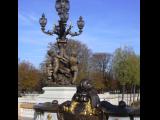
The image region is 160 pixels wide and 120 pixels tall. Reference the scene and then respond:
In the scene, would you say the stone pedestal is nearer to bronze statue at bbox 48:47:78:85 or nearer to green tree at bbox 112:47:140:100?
bronze statue at bbox 48:47:78:85

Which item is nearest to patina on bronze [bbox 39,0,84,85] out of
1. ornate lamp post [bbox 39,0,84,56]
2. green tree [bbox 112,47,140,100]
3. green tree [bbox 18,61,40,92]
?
ornate lamp post [bbox 39,0,84,56]

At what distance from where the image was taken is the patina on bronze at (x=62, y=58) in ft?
59.6

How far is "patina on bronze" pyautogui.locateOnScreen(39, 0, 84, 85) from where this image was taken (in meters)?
18.2

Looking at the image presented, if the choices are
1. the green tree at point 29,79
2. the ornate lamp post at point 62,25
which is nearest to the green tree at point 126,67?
the green tree at point 29,79

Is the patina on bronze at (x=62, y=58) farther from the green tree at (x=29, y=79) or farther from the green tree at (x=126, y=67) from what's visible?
the green tree at (x=29, y=79)

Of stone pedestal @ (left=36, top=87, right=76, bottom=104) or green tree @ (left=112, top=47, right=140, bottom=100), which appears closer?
stone pedestal @ (left=36, top=87, right=76, bottom=104)

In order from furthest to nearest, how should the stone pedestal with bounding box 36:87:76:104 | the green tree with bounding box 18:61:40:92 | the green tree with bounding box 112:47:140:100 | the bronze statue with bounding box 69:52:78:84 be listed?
the green tree with bounding box 18:61:40:92, the green tree with bounding box 112:47:140:100, the bronze statue with bounding box 69:52:78:84, the stone pedestal with bounding box 36:87:76:104

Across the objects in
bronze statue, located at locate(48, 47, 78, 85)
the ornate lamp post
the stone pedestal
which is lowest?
the stone pedestal

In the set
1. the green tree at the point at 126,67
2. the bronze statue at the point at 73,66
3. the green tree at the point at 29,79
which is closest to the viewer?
the bronze statue at the point at 73,66

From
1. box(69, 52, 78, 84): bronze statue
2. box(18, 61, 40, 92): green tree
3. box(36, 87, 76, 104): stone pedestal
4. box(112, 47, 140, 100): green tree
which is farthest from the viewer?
box(18, 61, 40, 92): green tree

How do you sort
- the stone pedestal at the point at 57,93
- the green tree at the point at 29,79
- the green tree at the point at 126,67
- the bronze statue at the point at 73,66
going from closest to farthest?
1. the stone pedestal at the point at 57,93
2. the bronze statue at the point at 73,66
3. the green tree at the point at 126,67
4. the green tree at the point at 29,79

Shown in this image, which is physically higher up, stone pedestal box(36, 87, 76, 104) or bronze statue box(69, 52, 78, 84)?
bronze statue box(69, 52, 78, 84)

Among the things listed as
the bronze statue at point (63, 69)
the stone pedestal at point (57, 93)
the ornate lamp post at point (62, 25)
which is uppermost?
the ornate lamp post at point (62, 25)
